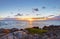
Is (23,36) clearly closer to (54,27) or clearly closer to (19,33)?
(19,33)

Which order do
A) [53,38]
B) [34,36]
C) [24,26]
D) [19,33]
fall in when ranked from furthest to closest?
[24,26] < [53,38] < [34,36] < [19,33]

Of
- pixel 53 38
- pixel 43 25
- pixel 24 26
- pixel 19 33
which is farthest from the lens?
pixel 43 25

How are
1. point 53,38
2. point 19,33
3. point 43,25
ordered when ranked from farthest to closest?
point 43,25
point 53,38
point 19,33

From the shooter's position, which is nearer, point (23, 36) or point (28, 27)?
point (23, 36)

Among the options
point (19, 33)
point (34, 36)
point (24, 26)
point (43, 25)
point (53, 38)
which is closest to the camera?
point (19, 33)

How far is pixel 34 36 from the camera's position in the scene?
8844 millimetres

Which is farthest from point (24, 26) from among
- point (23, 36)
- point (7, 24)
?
point (23, 36)

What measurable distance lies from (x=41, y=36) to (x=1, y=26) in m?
2.91

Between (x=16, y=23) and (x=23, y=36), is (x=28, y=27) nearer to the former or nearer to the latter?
(x=16, y=23)

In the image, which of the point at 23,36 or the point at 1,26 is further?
the point at 1,26

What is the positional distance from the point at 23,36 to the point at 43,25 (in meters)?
4.97

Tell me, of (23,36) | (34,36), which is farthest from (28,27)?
(23,36)

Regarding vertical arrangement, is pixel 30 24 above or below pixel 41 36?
above

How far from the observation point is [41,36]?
9.32m
